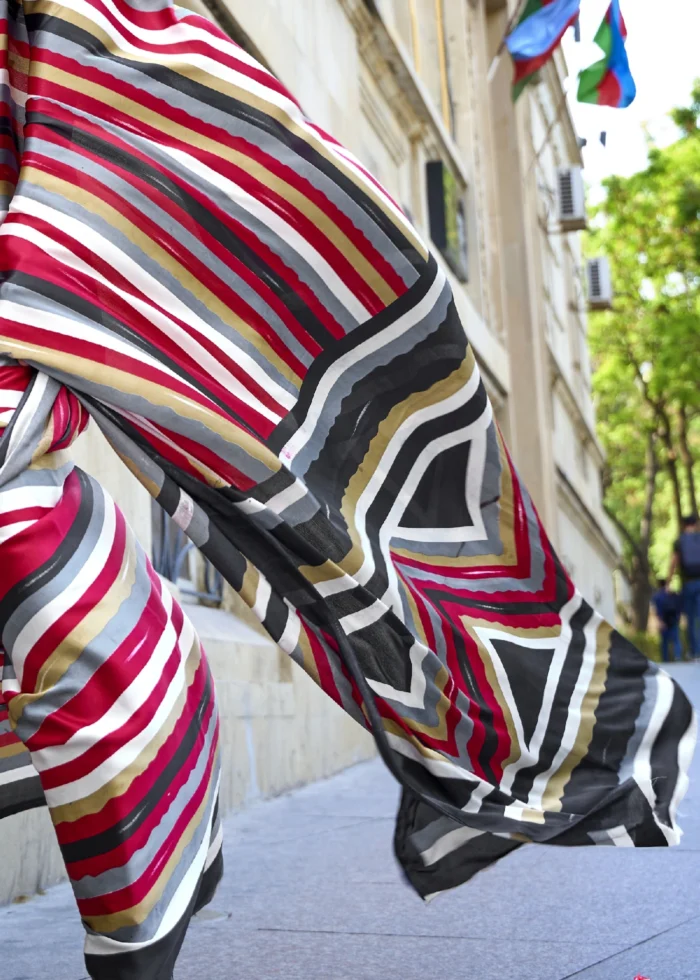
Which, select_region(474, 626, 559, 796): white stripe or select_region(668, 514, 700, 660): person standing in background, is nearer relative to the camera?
select_region(474, 626, 559, 796): white stripe

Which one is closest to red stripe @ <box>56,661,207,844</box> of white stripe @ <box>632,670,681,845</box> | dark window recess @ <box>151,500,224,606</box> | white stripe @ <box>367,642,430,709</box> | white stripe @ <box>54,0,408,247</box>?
white stripe @ <box>367,642,430,709</box>

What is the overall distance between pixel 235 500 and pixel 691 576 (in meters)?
13.2

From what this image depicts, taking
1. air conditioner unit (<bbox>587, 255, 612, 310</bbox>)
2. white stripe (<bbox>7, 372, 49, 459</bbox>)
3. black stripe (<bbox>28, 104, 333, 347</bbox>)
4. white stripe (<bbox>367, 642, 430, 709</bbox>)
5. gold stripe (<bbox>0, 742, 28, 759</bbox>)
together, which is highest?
air conditioner unit (<bbox>587, 255, 612, 310</bbox>)

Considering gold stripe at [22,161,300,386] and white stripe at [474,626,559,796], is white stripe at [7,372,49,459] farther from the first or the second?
white stripe at [474,626,559,796]

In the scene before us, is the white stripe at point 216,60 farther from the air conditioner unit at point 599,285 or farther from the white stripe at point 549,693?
the air conditioner unit at point 599,285

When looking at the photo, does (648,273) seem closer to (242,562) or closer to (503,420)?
(503,420)

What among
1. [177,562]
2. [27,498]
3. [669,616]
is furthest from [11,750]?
[669,616]

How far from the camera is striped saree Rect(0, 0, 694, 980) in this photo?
179 cm

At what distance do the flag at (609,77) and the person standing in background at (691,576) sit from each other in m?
5.66

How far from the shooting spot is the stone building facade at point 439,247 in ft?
17.5

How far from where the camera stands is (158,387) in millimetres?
1974

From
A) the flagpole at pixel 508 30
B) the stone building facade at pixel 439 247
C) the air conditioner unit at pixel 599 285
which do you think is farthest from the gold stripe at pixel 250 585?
the air conditioner unit at pixel 599 285

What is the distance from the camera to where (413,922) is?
9.93ft

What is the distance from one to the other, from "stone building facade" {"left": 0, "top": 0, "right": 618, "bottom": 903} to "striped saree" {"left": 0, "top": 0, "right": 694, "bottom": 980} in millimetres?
1571
